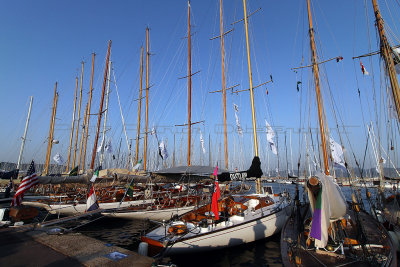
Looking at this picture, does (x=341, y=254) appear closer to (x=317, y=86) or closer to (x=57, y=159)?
(x=317, y=86)

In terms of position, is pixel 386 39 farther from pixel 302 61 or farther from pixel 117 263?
pixel 117 263

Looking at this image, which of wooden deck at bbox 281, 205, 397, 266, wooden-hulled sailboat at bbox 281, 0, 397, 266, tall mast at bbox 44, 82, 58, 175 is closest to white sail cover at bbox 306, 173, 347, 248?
wooden-hulled sailboat at bbox 281, 0, 397, 266

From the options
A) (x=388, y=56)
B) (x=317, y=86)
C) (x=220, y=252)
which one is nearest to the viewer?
(x=388, y=56)

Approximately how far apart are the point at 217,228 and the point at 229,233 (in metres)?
0.66

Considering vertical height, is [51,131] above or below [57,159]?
above

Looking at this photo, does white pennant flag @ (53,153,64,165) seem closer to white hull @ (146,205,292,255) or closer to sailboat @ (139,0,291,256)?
sailboat @ (139,0,291,256)

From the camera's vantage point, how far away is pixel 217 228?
9391mm

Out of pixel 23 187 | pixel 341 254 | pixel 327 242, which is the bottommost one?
pixel 341 254

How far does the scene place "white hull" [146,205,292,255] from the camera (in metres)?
8.55

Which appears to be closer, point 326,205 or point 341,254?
point 326,205

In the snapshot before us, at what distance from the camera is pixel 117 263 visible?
16.3ft

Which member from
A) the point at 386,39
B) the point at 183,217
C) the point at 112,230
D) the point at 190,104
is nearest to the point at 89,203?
the point at 112,230

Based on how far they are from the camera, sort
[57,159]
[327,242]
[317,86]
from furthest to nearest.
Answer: [57,159] < [317,86] < [327,242]

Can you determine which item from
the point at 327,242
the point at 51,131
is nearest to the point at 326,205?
the point at 327,242
